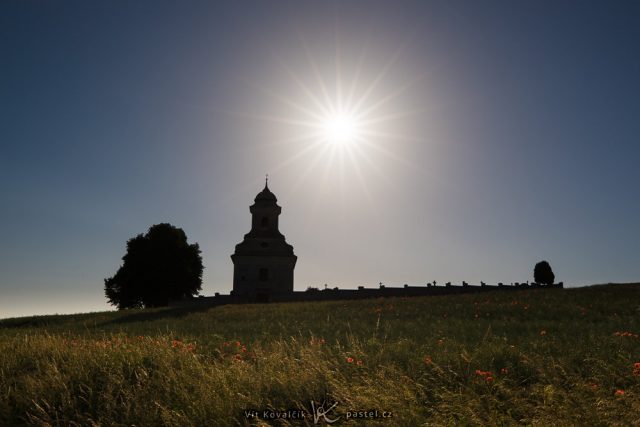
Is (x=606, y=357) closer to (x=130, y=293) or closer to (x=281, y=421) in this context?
(x=281, y=421)

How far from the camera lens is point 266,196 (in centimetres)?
5166

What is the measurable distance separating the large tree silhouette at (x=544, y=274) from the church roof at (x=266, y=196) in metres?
32.1

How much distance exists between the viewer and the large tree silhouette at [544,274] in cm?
4878

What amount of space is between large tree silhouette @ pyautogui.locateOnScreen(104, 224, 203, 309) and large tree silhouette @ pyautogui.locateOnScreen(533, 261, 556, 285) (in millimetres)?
39684

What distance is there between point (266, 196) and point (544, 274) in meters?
33.8

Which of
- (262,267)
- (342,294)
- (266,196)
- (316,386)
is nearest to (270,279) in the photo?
(262,267)

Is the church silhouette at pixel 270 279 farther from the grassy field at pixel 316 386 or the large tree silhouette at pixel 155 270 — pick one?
the grassy field at pixel 316 386

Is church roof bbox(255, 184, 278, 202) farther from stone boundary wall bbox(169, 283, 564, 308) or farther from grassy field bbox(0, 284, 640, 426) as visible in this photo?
grassy field bbox(0, 284, 640, 426)

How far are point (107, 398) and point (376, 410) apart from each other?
3.43m

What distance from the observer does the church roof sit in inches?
2018

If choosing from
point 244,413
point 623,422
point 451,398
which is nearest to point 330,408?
point 244,413

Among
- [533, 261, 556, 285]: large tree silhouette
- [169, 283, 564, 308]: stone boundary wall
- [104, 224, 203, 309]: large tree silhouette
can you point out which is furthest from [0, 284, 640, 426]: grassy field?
[533, 261, 556, 285]: large tree silhouette

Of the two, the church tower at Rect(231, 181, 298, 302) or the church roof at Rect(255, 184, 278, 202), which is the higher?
the church roof at Rect(255, 184, 278, 202)

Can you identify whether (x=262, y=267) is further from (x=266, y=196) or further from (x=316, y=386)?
(x=316, y=386)
